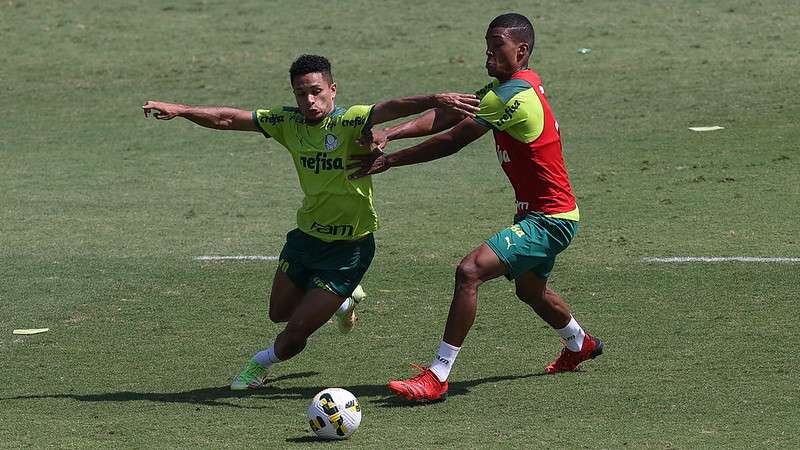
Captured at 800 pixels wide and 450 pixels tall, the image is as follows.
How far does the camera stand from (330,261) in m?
9.51

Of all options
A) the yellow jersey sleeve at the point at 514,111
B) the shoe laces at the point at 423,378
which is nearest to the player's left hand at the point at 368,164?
the yellow jersey sleeve at the point at 514,111

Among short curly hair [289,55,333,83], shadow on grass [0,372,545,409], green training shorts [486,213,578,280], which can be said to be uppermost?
short curly hair [289,55,333,83]

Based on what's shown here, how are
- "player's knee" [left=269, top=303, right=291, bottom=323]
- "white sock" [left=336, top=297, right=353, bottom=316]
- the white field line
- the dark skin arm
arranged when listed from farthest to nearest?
the white field line → "white sock" [left=336, top=297, right=353, bottom=316] → "player's knee" [left=269, top=303, right=291, bottom=323] → the dark skin arm

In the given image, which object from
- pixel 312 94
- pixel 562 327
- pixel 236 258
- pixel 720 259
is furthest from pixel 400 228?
pixel 312 94

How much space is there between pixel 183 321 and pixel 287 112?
247 centimetres

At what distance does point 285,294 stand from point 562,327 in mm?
1888

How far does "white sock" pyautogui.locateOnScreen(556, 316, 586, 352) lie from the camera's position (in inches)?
380

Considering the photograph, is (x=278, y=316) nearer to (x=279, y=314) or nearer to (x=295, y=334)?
(x=279, y=314)

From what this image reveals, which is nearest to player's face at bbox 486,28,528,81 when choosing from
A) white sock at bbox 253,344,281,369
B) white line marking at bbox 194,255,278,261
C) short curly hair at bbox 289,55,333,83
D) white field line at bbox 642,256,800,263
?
short curly hair at bbox 289,55,333,83

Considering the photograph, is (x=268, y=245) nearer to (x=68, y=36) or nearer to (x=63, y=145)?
(x=63, y=145)

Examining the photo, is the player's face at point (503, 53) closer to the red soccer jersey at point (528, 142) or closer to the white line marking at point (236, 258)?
the red soccer jersey at point (528, 142)

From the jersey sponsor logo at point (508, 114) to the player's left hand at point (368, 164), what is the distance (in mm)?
744

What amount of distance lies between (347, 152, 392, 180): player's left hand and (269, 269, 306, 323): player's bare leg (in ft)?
3.02

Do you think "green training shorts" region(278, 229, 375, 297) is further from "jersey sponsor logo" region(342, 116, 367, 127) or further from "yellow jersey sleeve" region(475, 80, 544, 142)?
"yellow jersey sleeve" region(475, 80, 544, 142)
